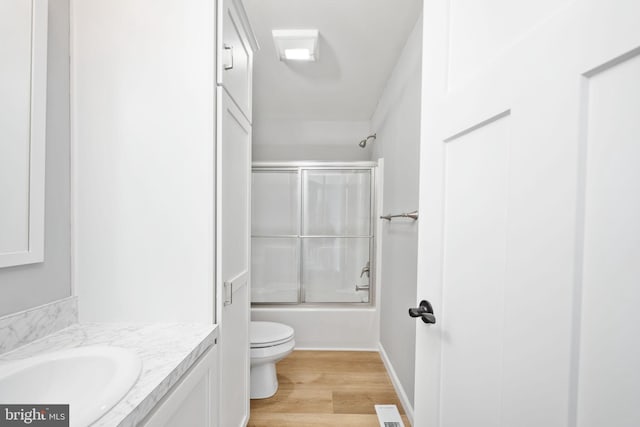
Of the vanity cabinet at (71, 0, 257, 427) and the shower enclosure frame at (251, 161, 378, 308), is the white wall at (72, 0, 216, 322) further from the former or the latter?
the shower enclosure frame at (251, 161, 378, 308)

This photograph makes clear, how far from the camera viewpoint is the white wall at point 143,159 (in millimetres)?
1078

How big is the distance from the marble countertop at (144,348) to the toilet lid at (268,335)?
0.85 meters

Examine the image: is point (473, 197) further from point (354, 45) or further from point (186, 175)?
point (354, 45)

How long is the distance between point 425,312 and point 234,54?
4.21 feet

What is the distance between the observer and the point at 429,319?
833 millimetres

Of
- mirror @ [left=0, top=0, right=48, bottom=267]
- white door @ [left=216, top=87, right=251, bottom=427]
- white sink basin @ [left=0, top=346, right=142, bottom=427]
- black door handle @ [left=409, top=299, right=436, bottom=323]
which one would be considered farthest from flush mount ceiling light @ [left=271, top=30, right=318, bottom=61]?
white sink basin @ [left=0, top=346, right=142, bottom=427]

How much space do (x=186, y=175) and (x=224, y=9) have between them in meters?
0.66

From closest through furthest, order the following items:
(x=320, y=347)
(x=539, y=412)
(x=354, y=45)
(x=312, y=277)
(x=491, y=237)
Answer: (x=539, y=412) < (x=491, y=237) < (x=354, y=45) < (x=320, y=347) < (x=312, y=277)

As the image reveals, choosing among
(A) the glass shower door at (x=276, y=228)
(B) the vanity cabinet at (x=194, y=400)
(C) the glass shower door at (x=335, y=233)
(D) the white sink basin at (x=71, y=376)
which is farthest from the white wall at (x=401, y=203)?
(D) the white sink basin at (x=71, y=376)

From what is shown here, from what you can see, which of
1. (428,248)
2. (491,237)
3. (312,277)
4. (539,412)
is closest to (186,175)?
(428,248)

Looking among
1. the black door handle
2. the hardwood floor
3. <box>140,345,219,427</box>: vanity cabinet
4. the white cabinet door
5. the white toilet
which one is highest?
the white cabinet door

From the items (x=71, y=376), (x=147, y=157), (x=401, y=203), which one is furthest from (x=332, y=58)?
(x=71, y=376)

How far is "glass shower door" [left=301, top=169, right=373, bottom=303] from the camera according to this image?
2.87 metres

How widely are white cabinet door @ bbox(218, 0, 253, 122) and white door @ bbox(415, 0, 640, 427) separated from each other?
31.2 inches
